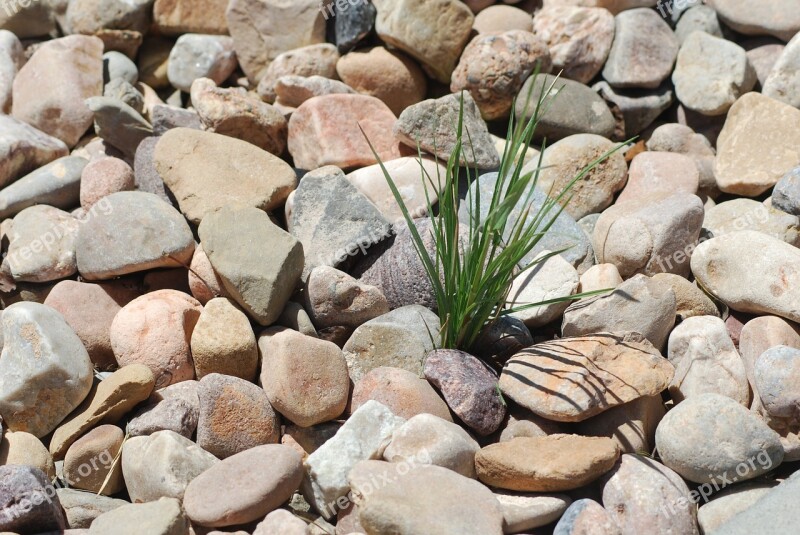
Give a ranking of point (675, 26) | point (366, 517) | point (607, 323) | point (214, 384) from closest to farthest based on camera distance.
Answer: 1. point (366, 517)
2. point (214, 384)
3. point (607, 323)
4. point (675, 26)

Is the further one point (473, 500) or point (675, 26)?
point (675, 26)

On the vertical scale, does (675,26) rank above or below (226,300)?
above

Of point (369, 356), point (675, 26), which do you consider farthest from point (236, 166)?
point (675, 26)

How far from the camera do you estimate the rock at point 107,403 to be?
2596 mm

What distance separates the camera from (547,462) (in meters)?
2.28

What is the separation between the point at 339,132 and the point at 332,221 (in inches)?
21.1

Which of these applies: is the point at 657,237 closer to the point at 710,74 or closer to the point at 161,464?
the point at 710,74

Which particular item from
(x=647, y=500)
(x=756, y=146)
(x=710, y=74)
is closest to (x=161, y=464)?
(x=647, y=500)

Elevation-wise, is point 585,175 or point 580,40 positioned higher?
point 580,40

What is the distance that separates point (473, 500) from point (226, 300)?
1141 mm

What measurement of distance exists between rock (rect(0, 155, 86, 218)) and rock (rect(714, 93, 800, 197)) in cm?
272

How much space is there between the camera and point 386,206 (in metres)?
3.26

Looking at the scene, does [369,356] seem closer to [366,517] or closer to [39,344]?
[366,517]

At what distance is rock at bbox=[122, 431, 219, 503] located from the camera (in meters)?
2.37
